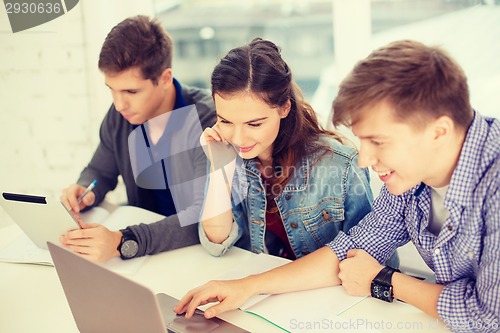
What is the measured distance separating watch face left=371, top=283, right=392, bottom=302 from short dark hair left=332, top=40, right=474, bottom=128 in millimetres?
345

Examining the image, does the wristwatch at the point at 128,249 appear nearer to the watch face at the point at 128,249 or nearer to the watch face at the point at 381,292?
the watch face at the point at 128,249

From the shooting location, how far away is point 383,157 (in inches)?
41.5

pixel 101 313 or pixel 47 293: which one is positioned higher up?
pixel 101 313

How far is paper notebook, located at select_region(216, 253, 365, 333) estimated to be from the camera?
111 cm

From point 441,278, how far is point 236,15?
7.17ft

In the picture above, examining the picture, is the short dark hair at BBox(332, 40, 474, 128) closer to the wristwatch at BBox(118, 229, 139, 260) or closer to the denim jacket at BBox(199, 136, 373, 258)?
the denim jacket at BBox(199, 136, 373, 258)

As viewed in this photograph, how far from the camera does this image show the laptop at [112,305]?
0.89m

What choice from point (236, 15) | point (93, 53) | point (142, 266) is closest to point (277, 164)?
point (142, 266)

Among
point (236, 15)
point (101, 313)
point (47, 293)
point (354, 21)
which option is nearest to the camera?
point (101, 313)

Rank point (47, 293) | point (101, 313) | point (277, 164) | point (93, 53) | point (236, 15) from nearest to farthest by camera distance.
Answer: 1. point (101, 313)
2. point (47, 293)
3. point (277, 164)
4. point (93, 53)
5. point (236, 15)

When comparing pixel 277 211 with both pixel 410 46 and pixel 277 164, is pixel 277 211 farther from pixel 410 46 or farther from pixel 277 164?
pixel 410 46

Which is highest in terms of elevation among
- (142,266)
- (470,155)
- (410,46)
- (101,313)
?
(410,46)

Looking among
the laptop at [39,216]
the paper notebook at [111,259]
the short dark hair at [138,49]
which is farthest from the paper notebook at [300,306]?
the short dark hair at [138,49]

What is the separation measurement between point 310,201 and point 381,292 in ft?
1.21
